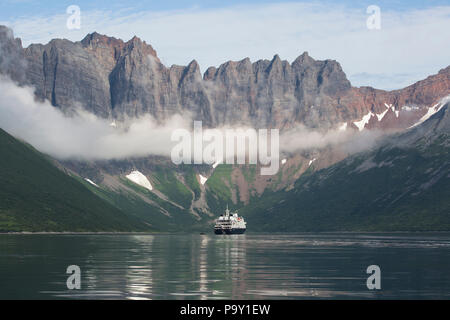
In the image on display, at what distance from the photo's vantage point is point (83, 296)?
77.4 meters

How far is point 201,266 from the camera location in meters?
128

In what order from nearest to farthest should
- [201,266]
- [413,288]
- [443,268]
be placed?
[413,288]
[443,268]
[201,266]
